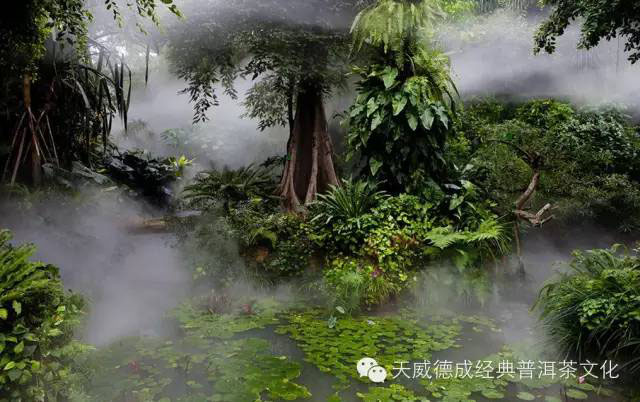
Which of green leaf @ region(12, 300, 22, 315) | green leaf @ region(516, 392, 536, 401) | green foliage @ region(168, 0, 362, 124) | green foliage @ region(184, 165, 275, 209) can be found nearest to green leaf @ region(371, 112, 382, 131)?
green foliage @ region(168, 0, 362, 124)

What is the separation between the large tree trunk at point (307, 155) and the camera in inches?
339

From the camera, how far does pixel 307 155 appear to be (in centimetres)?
884

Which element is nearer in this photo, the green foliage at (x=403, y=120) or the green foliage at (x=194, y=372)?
the green foliage at (x=194, y=372)

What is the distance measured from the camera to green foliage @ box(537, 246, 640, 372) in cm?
355

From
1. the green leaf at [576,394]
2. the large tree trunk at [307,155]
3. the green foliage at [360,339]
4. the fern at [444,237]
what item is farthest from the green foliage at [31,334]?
the large tree trunk at [307,155]

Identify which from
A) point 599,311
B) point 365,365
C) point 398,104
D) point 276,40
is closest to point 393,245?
point 398,104

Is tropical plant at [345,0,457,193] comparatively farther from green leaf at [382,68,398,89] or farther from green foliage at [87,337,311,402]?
green foliage at [87,337,311,402]

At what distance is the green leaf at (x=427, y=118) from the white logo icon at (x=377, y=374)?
12.4 ft

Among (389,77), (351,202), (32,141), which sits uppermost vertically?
(389,77)

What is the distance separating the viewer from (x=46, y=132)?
20.9 ft

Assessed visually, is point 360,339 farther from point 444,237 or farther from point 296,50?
point 296,50

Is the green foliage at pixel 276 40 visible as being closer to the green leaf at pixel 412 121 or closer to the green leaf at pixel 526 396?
the green leaf at pixel 412 121

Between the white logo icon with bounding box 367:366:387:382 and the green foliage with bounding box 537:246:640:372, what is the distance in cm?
163

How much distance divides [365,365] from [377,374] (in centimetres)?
15
